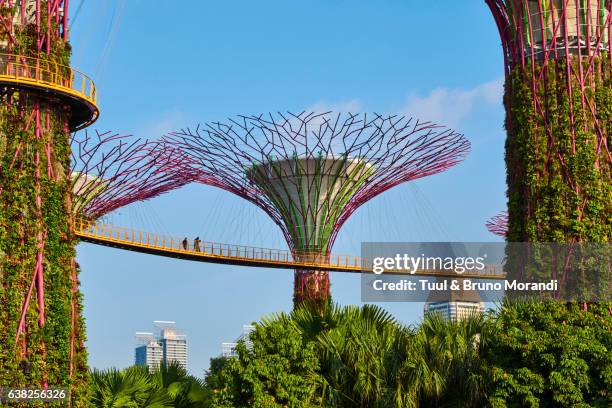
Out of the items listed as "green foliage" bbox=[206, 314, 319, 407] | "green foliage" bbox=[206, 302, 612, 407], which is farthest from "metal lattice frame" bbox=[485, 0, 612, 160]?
"green foliage" bbox=[206, 314, 319, 407]

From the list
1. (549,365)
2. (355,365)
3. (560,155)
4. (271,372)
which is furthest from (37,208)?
(560,155)

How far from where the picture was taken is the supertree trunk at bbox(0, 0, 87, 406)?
76.7 ft

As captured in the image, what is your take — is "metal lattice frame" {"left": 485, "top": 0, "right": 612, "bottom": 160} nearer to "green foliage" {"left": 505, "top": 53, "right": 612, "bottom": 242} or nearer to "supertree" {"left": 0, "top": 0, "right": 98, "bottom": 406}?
"green foliage" {"left": 505, "top": 53, "right": 612, "bottom": 242}

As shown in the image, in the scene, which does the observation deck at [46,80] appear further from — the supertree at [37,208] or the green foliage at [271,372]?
the green foliage at [271,372]

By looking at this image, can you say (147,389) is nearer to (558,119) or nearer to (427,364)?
(427,364)

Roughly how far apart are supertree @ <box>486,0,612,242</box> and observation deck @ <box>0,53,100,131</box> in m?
12.6

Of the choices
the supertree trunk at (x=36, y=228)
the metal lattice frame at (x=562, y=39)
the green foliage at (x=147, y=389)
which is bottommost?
the green foliage at (x=147, y=389)

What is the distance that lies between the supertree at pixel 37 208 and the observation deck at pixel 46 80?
0.08ft

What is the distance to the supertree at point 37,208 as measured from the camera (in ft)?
76.7

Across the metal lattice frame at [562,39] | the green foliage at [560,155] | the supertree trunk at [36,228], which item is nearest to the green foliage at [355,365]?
Result: the supertree trunk at [36,228]

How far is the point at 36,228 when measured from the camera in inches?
943

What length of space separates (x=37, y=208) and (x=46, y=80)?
3.31m

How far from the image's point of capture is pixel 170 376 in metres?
25.1

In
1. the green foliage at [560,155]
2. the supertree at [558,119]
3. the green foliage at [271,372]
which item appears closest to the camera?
the green foliage at [271,372]
